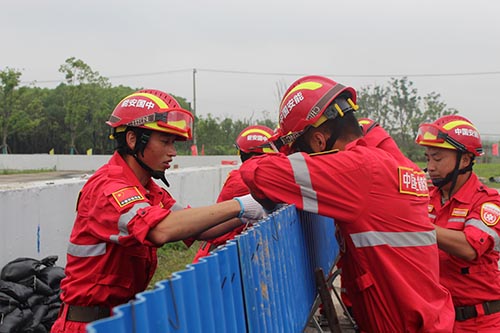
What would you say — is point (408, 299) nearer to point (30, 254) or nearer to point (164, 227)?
point (164, 227)

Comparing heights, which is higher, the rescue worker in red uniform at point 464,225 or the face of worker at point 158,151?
the face of worker at point 158,151

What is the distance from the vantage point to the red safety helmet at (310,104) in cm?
248

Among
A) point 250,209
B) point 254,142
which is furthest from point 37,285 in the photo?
point 250,209

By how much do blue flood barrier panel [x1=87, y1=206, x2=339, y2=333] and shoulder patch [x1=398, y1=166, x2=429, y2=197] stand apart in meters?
0.62

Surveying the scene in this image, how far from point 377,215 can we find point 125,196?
4.15 ft

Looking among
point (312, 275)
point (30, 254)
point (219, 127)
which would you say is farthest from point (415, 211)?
point (219, 127)

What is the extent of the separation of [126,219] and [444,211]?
252cm

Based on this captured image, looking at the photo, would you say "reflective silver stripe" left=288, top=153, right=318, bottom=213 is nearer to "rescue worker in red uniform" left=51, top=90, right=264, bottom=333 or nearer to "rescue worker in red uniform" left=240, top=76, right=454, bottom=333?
"rescue worker in red uniform" left=240, top=76, right=454, bottom=333

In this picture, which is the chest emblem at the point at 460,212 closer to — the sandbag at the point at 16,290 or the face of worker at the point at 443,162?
the face of worker at the point at 443,162

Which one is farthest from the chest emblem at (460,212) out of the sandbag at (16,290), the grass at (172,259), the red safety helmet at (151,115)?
the grass at (172,259)

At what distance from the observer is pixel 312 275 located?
3.41 metres

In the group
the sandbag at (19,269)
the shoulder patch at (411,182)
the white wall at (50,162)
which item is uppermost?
the shoulder patch at (411,182)

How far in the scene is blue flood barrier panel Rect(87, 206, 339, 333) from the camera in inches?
50.7

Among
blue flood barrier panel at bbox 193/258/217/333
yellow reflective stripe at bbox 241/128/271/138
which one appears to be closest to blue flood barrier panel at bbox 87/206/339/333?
blue flood barrier panel at bbox 193/258/217/333
